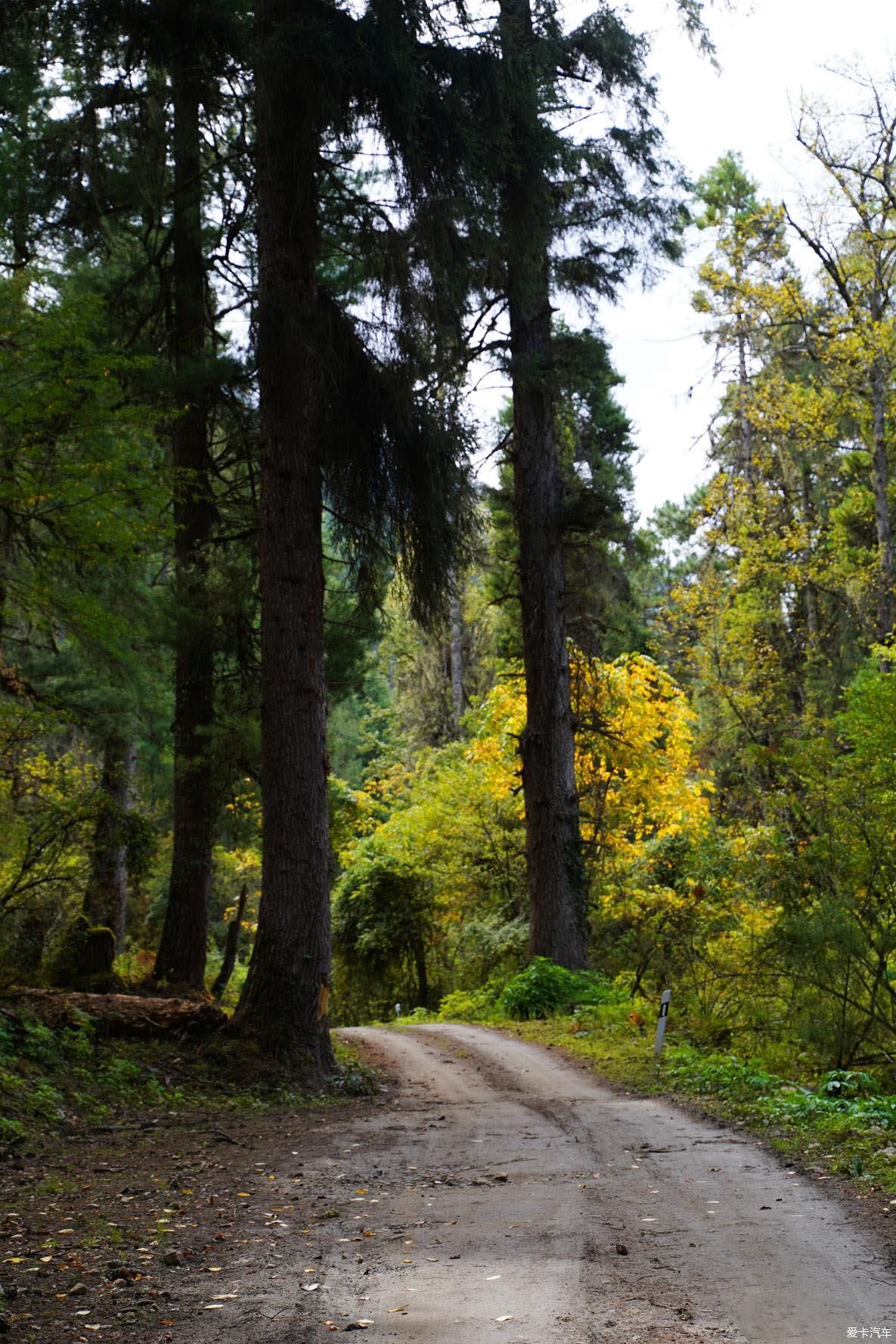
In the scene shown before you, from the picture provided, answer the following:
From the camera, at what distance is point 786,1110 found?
7.59 m

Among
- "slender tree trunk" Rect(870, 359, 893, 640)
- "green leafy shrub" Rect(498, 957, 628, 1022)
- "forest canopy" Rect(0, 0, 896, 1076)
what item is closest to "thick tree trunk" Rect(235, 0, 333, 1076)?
"forest canopy" Rect(0, 0, 896, 1076)

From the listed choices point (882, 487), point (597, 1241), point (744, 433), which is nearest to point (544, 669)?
point (882, 487)

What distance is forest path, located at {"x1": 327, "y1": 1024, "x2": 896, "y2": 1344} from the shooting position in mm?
3691

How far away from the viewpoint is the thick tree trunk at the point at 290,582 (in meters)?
9.48

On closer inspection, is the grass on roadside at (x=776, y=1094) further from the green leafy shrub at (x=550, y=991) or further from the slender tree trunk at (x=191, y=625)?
the slender tree trunk at (x=191, y=625)

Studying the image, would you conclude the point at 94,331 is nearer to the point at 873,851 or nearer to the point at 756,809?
the point at 873,851

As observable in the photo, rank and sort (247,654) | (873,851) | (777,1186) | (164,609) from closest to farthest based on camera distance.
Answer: (777,1186), (873,851), (164,609), (247,654)

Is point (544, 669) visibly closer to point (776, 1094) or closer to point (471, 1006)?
point (471, 1006)

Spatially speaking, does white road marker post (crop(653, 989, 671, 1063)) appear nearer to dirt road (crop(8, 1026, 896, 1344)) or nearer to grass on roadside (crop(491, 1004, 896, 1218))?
grass on roadside (crop(491, 1004, 896, 1218))

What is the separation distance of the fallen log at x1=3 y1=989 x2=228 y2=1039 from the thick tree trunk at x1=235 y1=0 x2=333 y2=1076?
0.48 metres

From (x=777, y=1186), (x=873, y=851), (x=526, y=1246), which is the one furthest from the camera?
(x=873, y=851)

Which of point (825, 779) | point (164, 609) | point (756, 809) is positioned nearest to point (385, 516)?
point (164, 609)

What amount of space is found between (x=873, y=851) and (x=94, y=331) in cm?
893

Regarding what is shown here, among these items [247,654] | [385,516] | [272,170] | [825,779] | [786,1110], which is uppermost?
[272,170]
